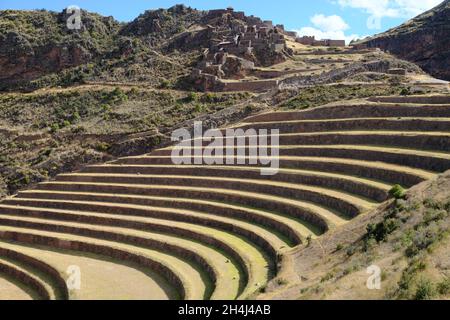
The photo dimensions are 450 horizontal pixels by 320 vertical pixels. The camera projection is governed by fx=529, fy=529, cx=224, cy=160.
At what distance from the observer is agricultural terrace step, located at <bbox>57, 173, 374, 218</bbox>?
59.4ft

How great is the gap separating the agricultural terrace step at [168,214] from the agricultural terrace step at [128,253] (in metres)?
1.92

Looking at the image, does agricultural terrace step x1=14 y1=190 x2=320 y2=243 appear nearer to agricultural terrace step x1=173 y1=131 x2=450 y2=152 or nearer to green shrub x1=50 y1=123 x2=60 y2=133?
agricultural terrace step x1=173 y1=131 x2=450 y2=152

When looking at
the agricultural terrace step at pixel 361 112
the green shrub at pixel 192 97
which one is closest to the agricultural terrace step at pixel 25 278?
the agricultural terrace step at pixel 361 112

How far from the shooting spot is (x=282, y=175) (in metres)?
22.7

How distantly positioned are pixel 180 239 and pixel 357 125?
10499 millimetres

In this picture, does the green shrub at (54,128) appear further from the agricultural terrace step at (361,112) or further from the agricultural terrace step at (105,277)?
the agricultural terrace step at (105,277)

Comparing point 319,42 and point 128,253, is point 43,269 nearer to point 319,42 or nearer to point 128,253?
point 128,253

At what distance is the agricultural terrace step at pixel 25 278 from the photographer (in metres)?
18.9

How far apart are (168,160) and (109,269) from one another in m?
10.2

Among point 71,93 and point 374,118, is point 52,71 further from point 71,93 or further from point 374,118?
point 374,118

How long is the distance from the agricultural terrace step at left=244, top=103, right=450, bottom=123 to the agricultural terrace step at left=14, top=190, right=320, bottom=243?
29.2 ft

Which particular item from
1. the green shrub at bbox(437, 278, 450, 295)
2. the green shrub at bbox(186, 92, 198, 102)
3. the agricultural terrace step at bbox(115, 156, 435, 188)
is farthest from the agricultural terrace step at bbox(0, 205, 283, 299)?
the green shrub at bbox(186, 92, 198, 102)
